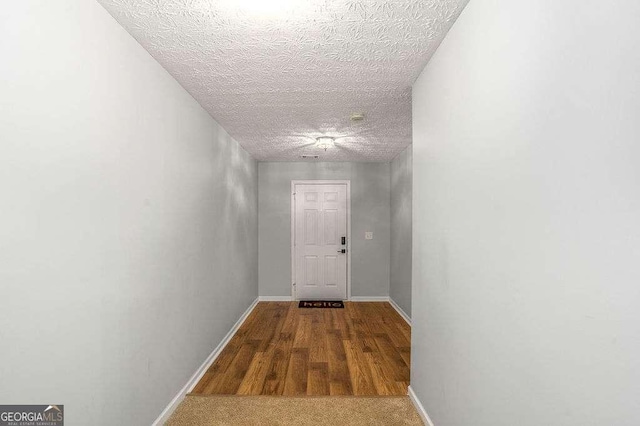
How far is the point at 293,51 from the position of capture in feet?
6.18

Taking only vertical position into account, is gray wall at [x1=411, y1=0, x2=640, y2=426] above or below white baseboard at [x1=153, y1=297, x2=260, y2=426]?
above

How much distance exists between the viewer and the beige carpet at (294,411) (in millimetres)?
2170

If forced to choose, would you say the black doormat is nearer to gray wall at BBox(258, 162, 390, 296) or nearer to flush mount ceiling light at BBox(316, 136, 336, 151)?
gray wall at BBox(258, 162, 390, 296)

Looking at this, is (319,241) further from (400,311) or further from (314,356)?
(314,356)

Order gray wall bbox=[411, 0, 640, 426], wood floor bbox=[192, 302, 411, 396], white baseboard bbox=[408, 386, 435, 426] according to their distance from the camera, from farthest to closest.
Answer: wood floor bbox=[192, 302, 411, 396], white baseboard bbox=[408, 386, 435, 426], gray wall bbox=[411, 0, 640, 426]

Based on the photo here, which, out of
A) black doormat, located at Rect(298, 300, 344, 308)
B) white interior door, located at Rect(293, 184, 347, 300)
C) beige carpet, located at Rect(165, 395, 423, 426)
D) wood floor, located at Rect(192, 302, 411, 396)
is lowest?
beige carpet, located at Rect(165, 395, 423, 426)

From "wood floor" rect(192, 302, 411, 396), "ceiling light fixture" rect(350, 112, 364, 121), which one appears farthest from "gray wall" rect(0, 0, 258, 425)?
"ceiling light fixture" rect(350, 112, 364, 121)

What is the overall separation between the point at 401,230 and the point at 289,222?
1942mm

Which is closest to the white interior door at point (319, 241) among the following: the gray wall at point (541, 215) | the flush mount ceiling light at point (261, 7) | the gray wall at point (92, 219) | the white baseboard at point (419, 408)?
the gray wall at point (92, 219)

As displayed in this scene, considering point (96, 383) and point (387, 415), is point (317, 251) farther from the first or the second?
point (96, 383)

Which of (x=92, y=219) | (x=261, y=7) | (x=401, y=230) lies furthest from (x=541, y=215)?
(x=401, y=230)

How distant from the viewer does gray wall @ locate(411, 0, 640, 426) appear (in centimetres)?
73

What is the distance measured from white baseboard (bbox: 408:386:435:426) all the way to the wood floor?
0.42ft

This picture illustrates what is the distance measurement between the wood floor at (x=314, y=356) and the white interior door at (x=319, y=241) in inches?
30.3
